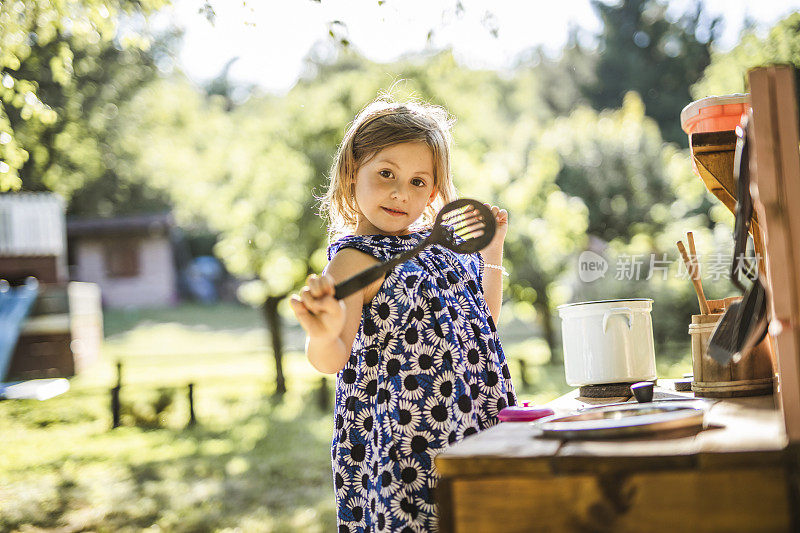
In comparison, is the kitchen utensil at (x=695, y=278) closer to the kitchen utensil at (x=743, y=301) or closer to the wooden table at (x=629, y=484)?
the kitchen utensil at (x=743, y=301)

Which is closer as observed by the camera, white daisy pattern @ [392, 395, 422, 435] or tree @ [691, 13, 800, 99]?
white daisy pattern @ [392, 395, 422, 435]

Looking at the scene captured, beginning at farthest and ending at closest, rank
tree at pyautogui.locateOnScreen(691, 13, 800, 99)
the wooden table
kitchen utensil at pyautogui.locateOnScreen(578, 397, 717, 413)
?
tree at pyautogui.locateOnScreen(691, 13, 800, 99)
kitchen utensil at pyautogui.locateOnScreen(578, 397, 717, 413)
the wooden table

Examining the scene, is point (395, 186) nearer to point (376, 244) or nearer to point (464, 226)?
point (376, 244)

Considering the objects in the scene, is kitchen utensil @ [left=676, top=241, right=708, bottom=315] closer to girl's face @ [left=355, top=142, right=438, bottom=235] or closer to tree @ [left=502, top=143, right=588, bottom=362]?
girl's face @ [left=355, top=142, right=438, bottom=235]

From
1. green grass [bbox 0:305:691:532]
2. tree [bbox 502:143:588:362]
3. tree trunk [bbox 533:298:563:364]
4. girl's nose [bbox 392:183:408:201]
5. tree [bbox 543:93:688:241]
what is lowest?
green grass [bbox 0:305:691:532]

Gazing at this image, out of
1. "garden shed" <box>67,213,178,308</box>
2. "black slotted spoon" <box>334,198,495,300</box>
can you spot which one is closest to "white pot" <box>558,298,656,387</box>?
"black slotted spoon" <box>334,198,495,300</box>

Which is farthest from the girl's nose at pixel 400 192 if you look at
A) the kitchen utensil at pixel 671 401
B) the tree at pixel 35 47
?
the tree at pixel 35 47

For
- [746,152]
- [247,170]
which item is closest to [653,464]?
[746,152]

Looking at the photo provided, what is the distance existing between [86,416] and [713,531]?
309 inches

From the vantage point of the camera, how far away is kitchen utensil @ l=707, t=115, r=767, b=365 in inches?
40.0

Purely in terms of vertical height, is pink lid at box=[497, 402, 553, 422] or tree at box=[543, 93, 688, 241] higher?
tree at box=[543, 93, 688, 241]

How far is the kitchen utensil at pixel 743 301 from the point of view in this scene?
1.02 m

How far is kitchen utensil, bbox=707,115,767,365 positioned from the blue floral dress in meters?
0.54

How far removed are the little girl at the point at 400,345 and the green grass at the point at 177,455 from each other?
3409mm
